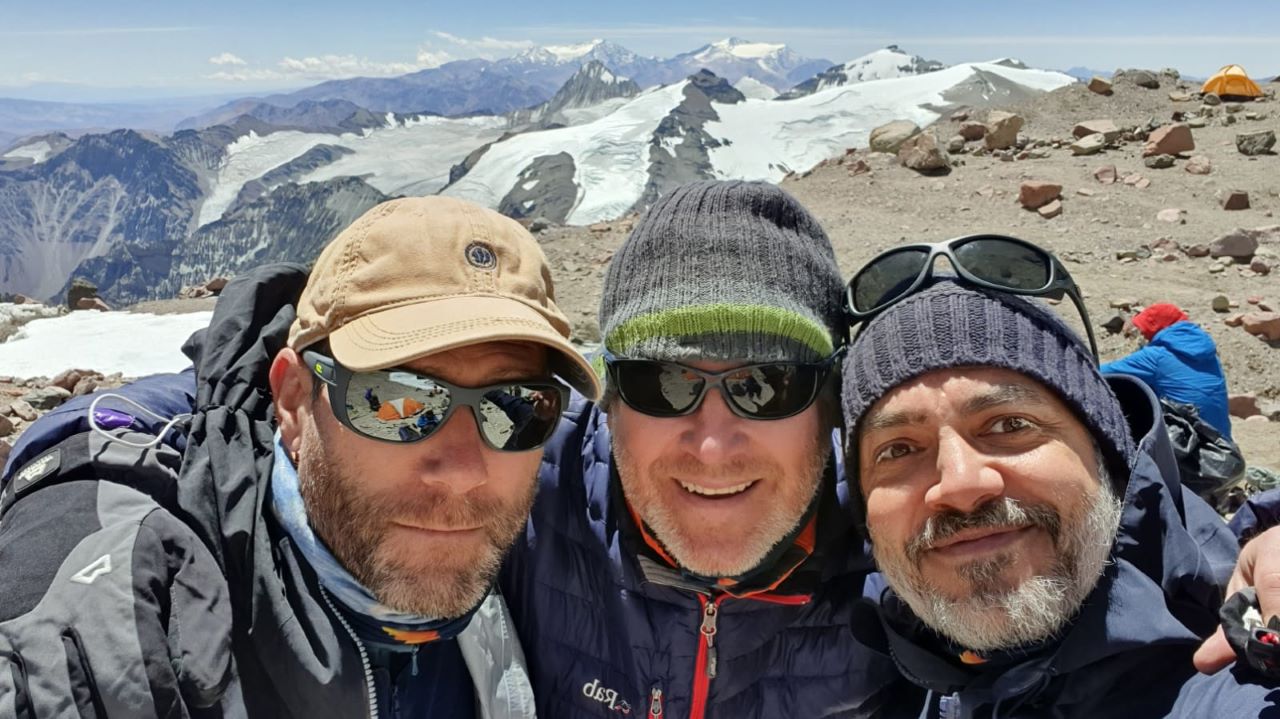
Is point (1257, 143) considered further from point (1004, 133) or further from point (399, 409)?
point (399, 409)

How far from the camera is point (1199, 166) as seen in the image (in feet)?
41.4

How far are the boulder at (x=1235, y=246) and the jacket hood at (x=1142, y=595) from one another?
32.4ft

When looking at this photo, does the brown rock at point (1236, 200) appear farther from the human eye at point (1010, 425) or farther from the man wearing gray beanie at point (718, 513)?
the human eye at point (1010, 425)

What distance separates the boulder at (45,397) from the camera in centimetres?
776

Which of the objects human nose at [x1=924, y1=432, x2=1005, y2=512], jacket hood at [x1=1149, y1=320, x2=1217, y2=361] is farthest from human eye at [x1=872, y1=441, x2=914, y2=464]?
jacket hood at [x1=1149, y1=320, x2=1217, y2=361]

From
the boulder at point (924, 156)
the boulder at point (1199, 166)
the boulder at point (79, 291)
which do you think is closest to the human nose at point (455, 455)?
the boulder at point (924, 156)

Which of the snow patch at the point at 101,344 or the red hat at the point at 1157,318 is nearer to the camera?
the red hat at the point at 1157,318

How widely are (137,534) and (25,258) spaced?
194 m

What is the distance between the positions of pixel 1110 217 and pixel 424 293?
11.9 meters

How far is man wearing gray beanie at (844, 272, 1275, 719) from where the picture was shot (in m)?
1.60

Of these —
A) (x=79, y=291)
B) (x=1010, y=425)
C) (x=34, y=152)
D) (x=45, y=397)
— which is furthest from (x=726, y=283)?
(x=34, y=152)

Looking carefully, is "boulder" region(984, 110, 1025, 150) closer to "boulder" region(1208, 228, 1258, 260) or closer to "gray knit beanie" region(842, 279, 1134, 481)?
"boulder" region(1208, 228, 1258, 260)

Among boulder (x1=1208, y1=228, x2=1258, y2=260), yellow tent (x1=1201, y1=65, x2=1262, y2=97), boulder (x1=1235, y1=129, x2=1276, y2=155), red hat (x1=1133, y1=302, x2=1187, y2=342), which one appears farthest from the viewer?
yellow tent (x1=1201, y1=65, x2=1262, y2=97)

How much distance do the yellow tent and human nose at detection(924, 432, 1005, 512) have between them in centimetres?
1936
